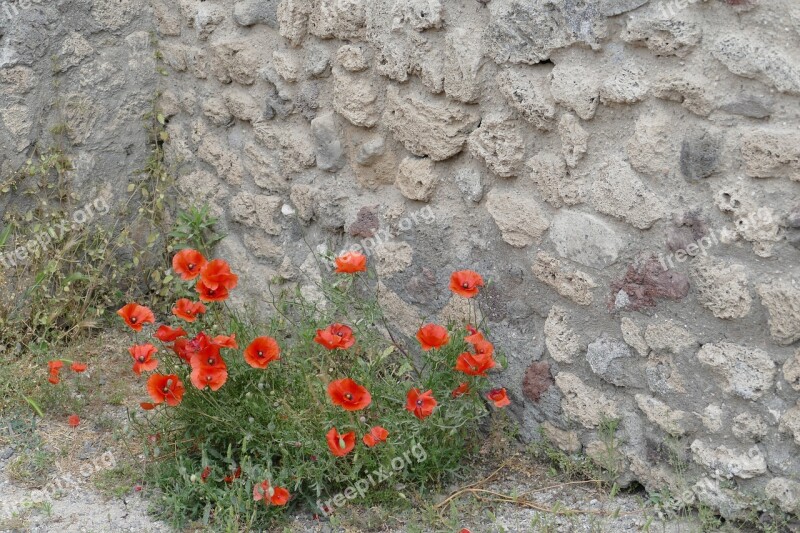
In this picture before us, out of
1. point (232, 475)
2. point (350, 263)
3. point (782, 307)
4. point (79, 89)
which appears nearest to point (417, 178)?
point (350, 263)

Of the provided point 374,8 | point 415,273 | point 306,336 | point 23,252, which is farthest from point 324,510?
point 23,252

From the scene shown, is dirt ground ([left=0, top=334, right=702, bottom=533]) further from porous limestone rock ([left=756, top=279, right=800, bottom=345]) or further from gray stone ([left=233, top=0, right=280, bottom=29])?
gray stone ([left=233, top=0, right=280, bottom=29])

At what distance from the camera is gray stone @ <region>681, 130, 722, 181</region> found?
7.87ft

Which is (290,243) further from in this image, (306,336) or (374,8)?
(374,8)

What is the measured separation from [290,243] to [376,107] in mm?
753

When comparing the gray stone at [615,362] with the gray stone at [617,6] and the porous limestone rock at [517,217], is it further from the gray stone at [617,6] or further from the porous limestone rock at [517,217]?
the gray stone at [617,6]

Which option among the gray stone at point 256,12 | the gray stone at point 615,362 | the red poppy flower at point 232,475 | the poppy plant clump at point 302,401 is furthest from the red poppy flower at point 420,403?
the gray stone at point 256,12

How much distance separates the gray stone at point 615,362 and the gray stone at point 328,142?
3.99 feet

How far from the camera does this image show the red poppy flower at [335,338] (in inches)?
105

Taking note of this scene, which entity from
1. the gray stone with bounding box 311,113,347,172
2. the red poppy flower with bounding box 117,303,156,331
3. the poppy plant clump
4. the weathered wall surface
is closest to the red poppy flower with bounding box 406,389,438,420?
the poppy plant clump

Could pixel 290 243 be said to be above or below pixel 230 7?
below

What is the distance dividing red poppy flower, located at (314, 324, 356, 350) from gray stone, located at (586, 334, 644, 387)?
724 millimetres

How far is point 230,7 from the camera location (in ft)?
12.5

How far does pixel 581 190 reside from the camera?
2.73 meters
